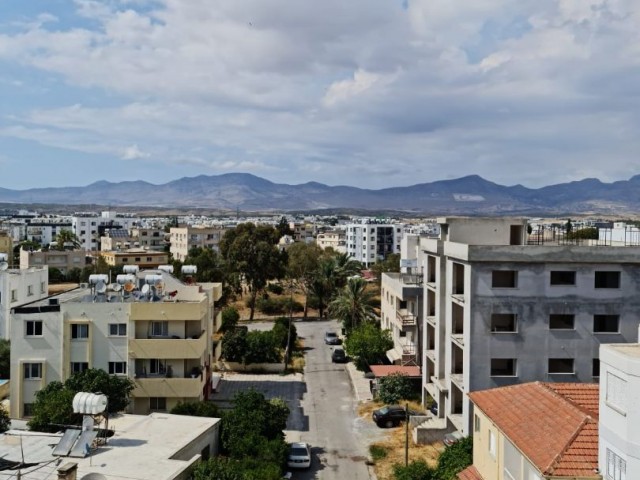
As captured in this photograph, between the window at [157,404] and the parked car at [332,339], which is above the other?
the window at [157,404]

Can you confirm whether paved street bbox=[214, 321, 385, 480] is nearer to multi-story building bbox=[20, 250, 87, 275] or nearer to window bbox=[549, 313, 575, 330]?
window bbox=[549, 313, 575, 330]

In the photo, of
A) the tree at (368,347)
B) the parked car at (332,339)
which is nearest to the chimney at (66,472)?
the tree at (368,347)

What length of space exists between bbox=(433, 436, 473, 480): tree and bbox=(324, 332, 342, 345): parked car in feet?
111

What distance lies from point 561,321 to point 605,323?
7.01 ft

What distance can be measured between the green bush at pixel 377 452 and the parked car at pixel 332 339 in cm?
2831

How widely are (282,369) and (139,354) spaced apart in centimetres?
1917

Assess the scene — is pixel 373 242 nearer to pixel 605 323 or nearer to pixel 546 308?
pixel 605 323

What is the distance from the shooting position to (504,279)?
1261 inches

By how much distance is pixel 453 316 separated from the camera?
115ft

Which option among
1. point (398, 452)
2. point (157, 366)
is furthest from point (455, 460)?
point (157, 366)

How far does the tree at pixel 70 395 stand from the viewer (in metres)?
28.2

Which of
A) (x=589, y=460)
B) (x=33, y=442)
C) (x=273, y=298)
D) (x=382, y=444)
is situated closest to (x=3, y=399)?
(x=33, y=442)

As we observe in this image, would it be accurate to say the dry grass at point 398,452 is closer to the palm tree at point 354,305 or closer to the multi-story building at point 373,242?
the palm tree at point 354,305

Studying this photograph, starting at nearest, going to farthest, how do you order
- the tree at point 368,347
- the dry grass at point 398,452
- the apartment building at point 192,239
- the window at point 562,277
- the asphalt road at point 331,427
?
the dry grass at point 398,452 → the asphalt road at point 331,427 → the window at point 562,277 → the tree at point 368,347 → the apartment building at point 192,239
